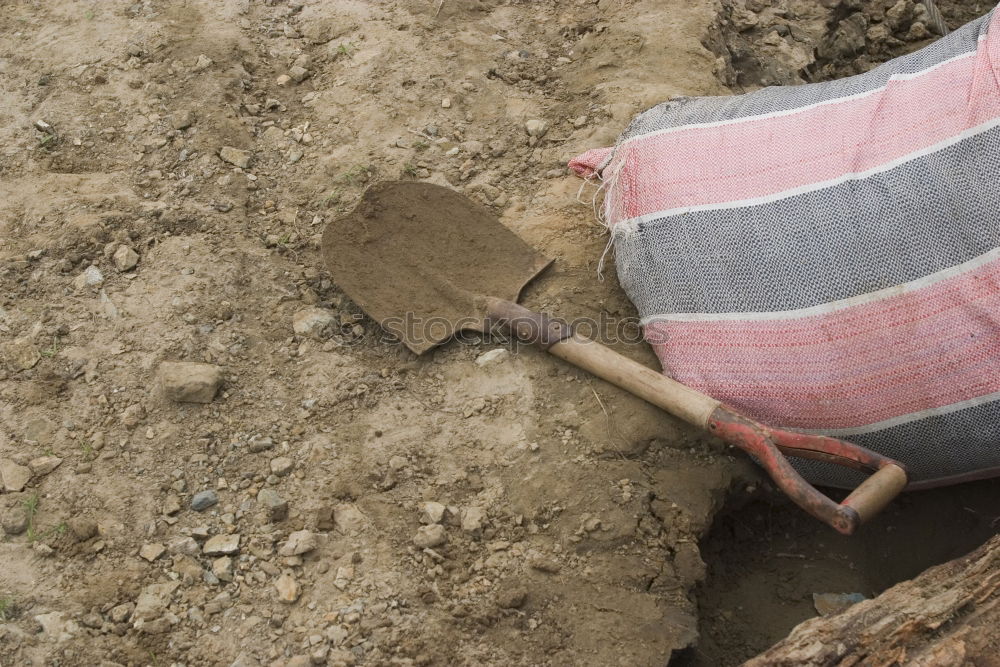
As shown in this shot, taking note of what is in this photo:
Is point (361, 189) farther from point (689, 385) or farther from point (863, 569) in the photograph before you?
point (863, 569)

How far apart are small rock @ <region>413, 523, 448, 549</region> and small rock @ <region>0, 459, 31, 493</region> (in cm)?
98

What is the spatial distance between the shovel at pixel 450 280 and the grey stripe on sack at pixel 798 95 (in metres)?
0.53

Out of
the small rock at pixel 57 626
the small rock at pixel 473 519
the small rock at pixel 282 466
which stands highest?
the small rock at pixel 473 519

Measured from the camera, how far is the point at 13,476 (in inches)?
89.5

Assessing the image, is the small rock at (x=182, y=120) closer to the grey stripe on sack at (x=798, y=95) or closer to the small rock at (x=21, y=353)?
the small rock at (x=21, y=353)

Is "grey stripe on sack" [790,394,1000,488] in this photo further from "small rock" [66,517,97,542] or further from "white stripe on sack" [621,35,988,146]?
"small rock" [66,517,97,542]

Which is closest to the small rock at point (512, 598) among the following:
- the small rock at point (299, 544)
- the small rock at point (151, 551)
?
the small rock at point (299, 544)

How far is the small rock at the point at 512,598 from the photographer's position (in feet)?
6.70

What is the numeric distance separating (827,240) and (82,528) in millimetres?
1874

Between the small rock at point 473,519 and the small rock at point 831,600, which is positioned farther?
the small rock at point 831,600

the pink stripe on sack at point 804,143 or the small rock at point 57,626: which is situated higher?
the pink stripe on sack at point 804,143

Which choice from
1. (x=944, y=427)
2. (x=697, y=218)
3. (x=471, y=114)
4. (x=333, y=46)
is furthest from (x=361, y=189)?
(x=944, y=427)

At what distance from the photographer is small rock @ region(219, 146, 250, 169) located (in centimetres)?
314

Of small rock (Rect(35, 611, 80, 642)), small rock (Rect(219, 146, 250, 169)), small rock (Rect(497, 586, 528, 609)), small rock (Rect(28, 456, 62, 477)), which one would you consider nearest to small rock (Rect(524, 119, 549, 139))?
small rock (Rect(219, 146, 250, 169))
